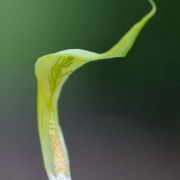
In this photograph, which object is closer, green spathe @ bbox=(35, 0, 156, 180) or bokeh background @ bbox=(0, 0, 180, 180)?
green spathe @ bbox=(35, 0, 156, 180)

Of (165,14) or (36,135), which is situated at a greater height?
(165,14)

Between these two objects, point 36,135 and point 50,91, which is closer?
point 50,91

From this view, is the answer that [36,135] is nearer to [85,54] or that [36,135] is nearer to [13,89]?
[13,89]

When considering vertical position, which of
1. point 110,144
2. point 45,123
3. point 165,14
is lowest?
point 110,144

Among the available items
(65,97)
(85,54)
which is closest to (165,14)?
(65,97)

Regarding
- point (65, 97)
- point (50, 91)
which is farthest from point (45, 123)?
point (65, 97)

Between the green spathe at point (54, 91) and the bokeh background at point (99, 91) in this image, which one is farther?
the bokeh background at point (99, 91)
